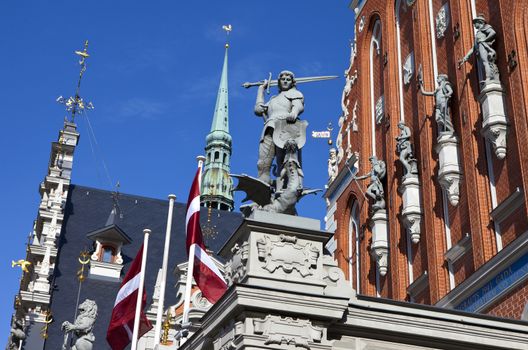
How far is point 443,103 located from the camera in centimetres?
1576

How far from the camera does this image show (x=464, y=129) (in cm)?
1540

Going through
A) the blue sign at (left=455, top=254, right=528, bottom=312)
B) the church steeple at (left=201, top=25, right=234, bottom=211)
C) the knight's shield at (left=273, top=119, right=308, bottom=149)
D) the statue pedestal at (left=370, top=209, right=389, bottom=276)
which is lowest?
the blue sign at (left=455, top=254, right=528, bottom=312)

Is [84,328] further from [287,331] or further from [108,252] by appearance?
[108,252]

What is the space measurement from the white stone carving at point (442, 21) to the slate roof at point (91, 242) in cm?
1232

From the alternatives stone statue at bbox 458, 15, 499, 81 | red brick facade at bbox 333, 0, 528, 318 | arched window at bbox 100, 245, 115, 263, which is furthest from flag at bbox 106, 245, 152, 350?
arched window at bbox 100, 245, 115, 263

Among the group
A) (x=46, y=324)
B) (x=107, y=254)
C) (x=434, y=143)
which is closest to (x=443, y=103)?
(x=434, y=143)

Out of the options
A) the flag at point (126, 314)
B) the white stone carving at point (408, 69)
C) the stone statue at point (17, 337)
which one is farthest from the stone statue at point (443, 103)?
the stone statue at point (17, 337)

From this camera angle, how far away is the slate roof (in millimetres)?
28719

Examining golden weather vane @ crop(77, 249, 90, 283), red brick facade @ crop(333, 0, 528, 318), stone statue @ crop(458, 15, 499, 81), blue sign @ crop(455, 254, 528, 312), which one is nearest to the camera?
blue sign @ crop(455, 254, 528, 312)

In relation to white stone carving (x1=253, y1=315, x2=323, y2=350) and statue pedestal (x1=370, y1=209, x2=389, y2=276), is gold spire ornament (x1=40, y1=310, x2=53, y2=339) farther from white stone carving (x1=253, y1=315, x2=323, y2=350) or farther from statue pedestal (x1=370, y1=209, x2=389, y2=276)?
white stone carving (x1=253, y1=315, x2=323, y2=350)

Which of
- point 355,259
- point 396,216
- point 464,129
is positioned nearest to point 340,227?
point 355,259

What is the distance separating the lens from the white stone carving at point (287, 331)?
799 cm

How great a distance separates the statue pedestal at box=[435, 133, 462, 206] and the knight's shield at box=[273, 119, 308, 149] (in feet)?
20.5

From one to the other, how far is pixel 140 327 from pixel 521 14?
990 cm
